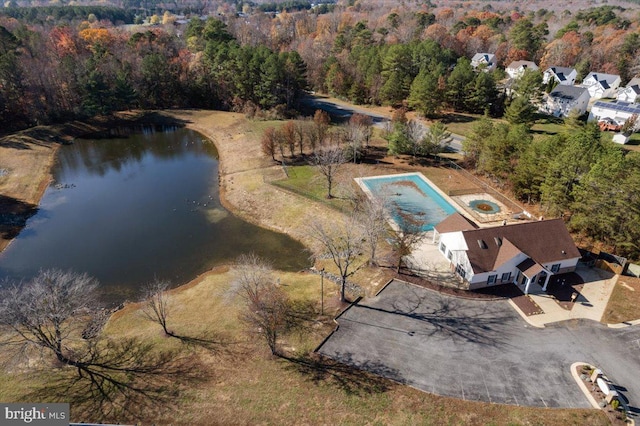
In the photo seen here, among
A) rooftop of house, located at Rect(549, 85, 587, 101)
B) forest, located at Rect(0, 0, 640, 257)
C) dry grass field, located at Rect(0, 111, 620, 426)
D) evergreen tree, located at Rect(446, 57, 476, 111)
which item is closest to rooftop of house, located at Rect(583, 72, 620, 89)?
forest, located at Rect(0, 0, 640, 257)

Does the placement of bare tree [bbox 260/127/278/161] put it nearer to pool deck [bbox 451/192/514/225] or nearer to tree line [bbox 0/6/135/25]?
pool deck [bbox 451/192/514/225]

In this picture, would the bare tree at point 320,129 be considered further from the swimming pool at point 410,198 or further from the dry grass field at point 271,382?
the dry grass field at point 271,382

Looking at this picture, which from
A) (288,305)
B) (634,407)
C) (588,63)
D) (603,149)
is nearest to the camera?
(634,407)

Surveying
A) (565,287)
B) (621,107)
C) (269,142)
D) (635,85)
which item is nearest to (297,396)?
(565,287)

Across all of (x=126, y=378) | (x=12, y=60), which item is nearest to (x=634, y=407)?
(x=126, y=378)

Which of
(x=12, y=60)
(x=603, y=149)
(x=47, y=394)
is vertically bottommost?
(x=47, y=394)

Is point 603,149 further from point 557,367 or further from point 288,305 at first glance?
point 288,305

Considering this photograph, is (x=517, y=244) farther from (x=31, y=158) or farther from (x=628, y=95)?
(x=628, y=95)
